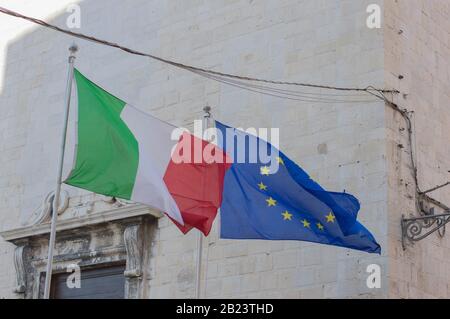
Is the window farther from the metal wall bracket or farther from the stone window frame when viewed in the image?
the metal wall bracket

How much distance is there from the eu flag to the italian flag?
0.63 feet

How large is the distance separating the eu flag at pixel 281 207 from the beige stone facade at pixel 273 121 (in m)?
0.90

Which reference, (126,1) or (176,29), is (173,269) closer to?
(176,29)

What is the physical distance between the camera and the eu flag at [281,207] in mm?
11055

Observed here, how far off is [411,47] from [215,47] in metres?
2.79

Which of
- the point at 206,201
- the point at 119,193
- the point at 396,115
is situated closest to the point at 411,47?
the point at 396,115

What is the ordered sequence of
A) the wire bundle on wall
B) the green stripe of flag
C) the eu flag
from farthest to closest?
the wire bundle on wall < the eu flag < the green stripe of flag

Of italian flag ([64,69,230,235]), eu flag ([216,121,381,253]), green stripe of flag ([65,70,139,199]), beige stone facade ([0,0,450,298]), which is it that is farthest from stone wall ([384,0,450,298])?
green stripe of flag ([65,70,139,199])

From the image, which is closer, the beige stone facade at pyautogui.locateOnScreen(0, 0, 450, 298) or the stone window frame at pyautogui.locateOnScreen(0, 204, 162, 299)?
the beige stone facade at pyautogui.locateOnScreen(0, 0, 450, 298)

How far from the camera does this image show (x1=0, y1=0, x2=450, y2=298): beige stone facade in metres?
12.3

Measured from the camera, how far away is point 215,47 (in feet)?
47.0

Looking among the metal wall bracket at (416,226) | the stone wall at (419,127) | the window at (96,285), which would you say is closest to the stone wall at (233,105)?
the stone wall at (419,127)

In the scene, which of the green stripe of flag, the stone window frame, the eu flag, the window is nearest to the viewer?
the green stripe of flag

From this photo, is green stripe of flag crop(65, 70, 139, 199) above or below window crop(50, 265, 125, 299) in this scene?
above
